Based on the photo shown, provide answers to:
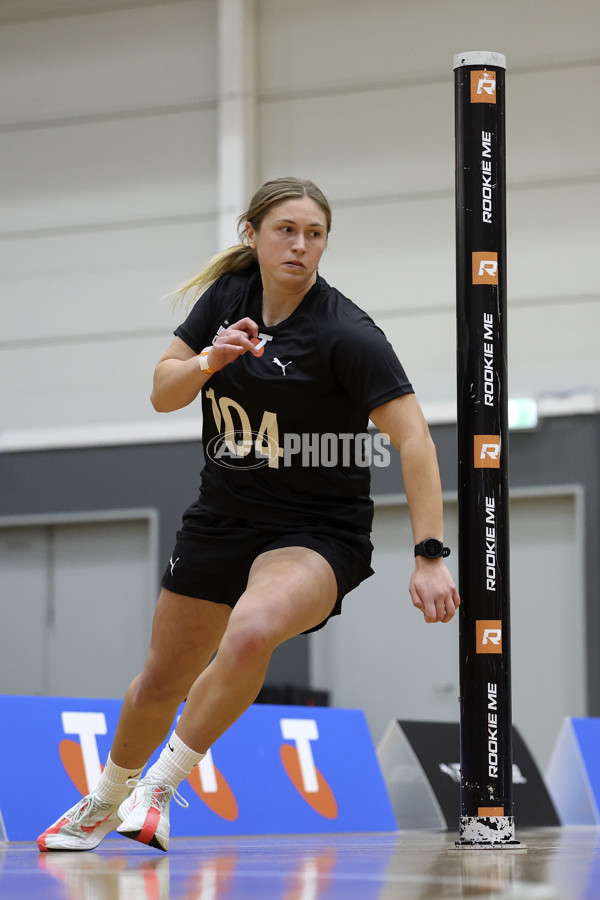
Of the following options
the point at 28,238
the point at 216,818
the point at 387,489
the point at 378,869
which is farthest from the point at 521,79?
the point at 378,869

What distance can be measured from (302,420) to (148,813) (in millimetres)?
1059

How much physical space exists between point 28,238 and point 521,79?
16.2ft

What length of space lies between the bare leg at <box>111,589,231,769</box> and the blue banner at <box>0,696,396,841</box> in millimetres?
1101

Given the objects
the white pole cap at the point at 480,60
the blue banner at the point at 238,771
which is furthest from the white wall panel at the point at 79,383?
the white pole cap at the point at 480,60

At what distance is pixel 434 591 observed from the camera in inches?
121

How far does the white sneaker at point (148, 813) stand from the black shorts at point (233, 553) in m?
0.53

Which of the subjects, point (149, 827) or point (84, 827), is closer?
point (149, 827)

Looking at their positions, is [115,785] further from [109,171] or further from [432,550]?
[109,171]

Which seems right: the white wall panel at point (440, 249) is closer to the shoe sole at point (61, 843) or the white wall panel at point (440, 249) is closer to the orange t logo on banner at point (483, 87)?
the orange t logo on banner at point (483, 87)

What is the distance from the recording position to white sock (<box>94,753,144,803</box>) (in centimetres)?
348

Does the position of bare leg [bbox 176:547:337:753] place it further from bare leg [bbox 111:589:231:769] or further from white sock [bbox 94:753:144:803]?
white sock [bbox 94:753:144:803]

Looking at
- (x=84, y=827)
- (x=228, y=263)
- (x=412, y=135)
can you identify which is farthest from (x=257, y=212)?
(x=412, y=135)

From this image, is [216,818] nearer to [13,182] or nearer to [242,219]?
[242,219]

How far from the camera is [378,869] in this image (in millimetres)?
2646
